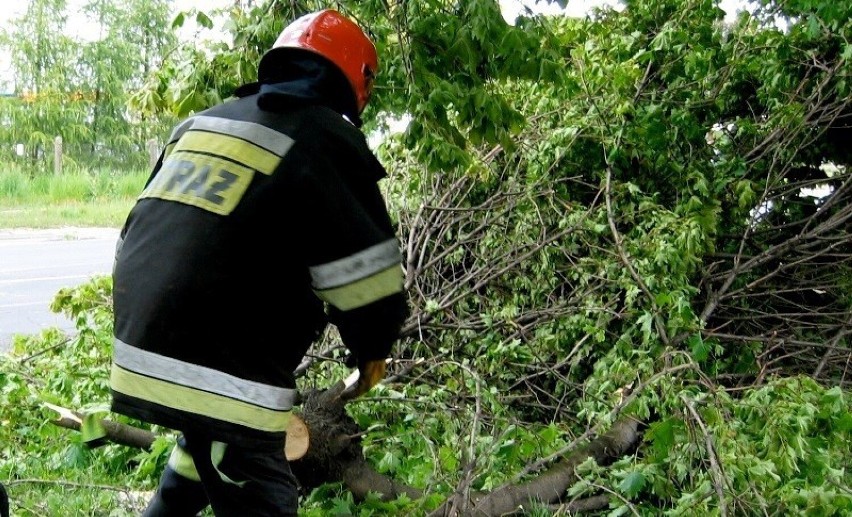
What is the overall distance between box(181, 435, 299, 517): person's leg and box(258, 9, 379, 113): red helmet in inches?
38.4

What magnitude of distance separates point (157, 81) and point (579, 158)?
8.52ft

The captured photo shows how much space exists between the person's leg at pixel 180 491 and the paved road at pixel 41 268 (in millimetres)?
3364

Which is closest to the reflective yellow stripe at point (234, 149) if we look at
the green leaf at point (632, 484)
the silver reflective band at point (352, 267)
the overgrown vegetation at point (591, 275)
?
the silver reflective band at point (352, 267)

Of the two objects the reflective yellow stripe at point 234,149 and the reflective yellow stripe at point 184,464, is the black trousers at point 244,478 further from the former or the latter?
the reflective yellow stripe at point 234,149

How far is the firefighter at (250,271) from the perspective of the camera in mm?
1910

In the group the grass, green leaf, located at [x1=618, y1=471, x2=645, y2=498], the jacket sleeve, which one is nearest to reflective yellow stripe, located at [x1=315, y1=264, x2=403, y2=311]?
the jacket sleeve

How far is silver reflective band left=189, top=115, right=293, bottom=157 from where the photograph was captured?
76.2 inches

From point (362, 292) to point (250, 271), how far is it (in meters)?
0.28

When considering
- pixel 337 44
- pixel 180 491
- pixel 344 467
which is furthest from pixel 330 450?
pixel 337 44

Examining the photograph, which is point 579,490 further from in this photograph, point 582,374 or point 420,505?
point 582,374

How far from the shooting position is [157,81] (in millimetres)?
3297

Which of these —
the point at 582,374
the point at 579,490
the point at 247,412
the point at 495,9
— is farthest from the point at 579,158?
the point at 247,412

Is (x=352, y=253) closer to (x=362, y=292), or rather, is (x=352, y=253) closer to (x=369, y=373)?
(x=362, y=292)

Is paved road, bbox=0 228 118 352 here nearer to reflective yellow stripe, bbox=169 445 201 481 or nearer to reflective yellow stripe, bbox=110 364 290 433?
reflective yellow stripe, bbox=169 445 201 481
